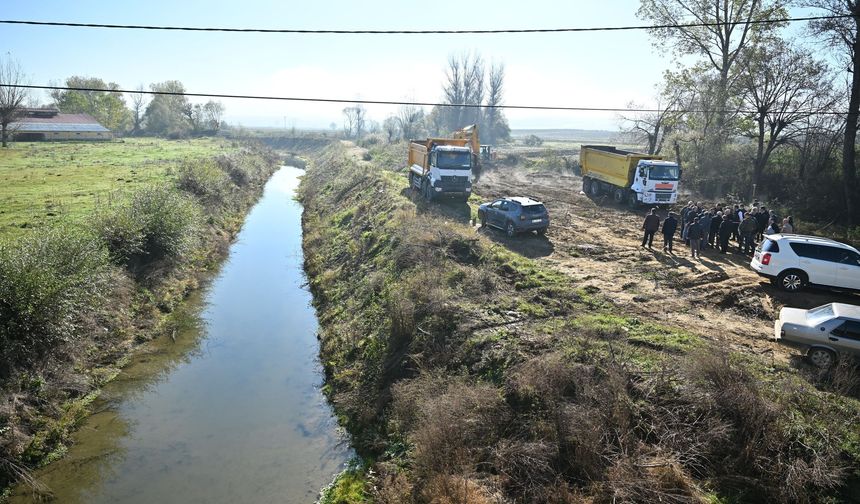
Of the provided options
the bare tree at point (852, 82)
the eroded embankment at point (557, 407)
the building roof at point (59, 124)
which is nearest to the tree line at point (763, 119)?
the bare tree at point (852, 82)

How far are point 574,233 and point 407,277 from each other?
355 inches

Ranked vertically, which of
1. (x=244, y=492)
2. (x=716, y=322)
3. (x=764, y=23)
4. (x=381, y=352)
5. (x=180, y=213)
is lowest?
(x=244, y=492)

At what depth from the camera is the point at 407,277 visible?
15.5 m

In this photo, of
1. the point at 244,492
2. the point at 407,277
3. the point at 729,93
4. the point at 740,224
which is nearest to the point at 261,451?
the point at 244,492

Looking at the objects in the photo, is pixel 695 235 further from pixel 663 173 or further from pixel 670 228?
pixel 663 173

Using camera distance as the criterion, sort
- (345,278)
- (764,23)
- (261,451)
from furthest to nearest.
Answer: (764,23), (345,278), (261,451)

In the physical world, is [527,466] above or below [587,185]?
below

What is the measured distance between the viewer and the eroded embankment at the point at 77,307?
35.0 feet

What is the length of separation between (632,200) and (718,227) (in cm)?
789

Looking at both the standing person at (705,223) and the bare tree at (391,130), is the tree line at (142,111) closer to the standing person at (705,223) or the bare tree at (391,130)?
the bare tree at (391,130)

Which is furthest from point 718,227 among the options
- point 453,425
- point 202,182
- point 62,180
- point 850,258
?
point 62,180

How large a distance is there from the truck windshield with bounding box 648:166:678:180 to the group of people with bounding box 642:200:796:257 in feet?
Result: 18.3

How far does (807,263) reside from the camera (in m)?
13.8

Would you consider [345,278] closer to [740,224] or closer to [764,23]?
[740,224]
